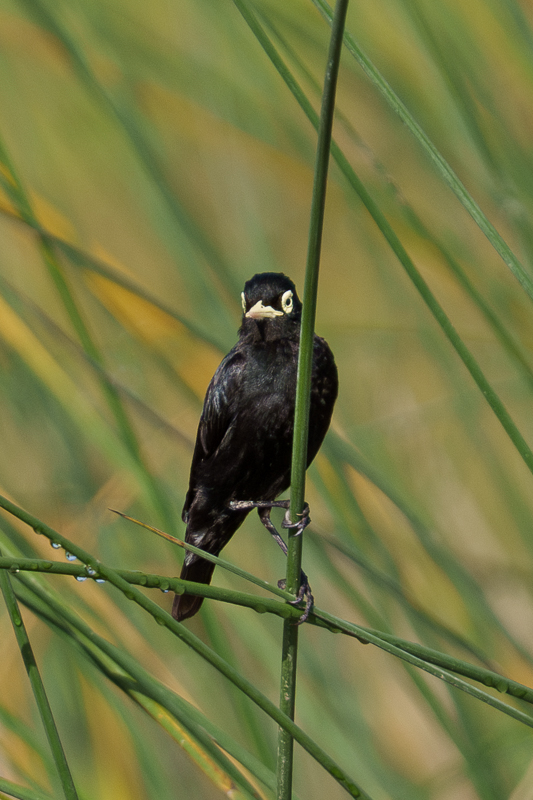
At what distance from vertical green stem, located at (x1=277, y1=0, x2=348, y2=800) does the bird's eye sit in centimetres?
64

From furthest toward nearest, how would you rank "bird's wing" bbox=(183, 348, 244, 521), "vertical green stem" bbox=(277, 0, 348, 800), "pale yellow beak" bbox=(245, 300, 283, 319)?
1. "bird's wing" bbox=(183, 348, 244, 521)
2. "pale yellow beak" bbox=(245, 300, 283, 319)
3. "vertical green stem" bbox=(277, 0, 348, 800)

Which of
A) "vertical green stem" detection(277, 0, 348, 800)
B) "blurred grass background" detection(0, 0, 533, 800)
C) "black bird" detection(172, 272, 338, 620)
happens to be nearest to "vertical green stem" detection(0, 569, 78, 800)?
"vertical green stem" detection(277, 0, 348, 800)

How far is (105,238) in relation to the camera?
2.09 meters

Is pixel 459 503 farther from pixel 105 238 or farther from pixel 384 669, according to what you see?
pixel 105 238

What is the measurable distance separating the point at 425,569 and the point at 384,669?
1.02 feet

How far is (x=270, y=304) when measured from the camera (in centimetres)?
133

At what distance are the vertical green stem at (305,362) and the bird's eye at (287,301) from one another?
64 centimetres

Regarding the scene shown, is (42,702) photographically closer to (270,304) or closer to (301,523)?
(301,523)

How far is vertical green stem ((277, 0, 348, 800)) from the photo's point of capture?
1.70 feet

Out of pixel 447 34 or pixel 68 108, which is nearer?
pixel 447 34

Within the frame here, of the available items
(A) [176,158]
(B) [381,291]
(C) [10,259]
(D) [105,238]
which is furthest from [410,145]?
(C) [10,259]

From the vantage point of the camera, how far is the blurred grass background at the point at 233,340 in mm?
1278

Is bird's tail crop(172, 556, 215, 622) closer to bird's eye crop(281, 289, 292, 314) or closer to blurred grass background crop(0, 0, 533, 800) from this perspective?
blurred grass background crop(0, 0, 533, 800)

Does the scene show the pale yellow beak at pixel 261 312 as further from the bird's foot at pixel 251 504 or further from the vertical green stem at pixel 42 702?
the vertical green stem at pixel 42 702
